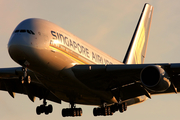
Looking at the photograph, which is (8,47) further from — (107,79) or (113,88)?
(113,88)

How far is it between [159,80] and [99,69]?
13.0ft

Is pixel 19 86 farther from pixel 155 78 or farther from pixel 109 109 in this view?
pixel 155 78

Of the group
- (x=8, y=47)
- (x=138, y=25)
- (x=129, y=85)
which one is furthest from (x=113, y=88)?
(x=138, y=25)

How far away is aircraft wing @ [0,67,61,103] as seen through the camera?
27.0 meters

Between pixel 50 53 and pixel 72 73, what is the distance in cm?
222

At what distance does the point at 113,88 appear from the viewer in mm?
27250

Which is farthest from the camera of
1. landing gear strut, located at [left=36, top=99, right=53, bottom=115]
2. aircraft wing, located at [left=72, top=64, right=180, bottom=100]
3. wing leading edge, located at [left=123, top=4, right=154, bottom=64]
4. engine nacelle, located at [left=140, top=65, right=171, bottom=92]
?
wing leading edge, located at [left=123, top=4, right=154, bottom=64]

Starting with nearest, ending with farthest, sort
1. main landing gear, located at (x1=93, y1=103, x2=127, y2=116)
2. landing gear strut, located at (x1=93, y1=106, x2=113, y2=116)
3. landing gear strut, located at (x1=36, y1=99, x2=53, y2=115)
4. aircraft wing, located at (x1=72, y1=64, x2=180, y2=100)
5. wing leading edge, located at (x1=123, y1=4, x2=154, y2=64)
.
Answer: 1. aircraft wing, located at (x1=72, y1=64, x2=180, y2=100)
2. main landing gear, located at (x1=93, y1=103, x2=127, y2=116)
3. landing gear strut, located at (x1=36, y1=99, x2=53, y2=115)
4. landing gear strut, located at (x1=93, y1=106, x2=113, y2=116)
5. wing leading edge, located at (x1=123, y1=4, x2=154, y2=64)

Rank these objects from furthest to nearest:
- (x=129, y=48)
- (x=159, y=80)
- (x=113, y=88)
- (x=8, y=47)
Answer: (x=129, y=48) → (x=113, y=88) → (x=159, y=80) → (x=8, y=47)

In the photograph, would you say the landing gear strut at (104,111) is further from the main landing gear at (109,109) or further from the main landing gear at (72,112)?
the main landing gear at (72,112)

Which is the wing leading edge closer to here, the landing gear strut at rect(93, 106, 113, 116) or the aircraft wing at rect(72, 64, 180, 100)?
the landing gear strut at rect(93, 106, 113, 116)

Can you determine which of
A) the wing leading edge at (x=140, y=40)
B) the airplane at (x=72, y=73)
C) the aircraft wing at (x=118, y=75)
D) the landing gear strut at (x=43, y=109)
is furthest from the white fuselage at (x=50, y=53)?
the wing leading edge at (x=140, y=40)

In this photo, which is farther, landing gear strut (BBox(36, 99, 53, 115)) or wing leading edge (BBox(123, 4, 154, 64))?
wing leading edge (BBox(123, 4, 154, 64))

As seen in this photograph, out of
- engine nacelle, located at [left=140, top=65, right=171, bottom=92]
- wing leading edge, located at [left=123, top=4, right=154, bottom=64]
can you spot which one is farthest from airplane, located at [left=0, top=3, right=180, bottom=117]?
wing leading edge, located at [left=123, top=4, right=154, bottom=64]
